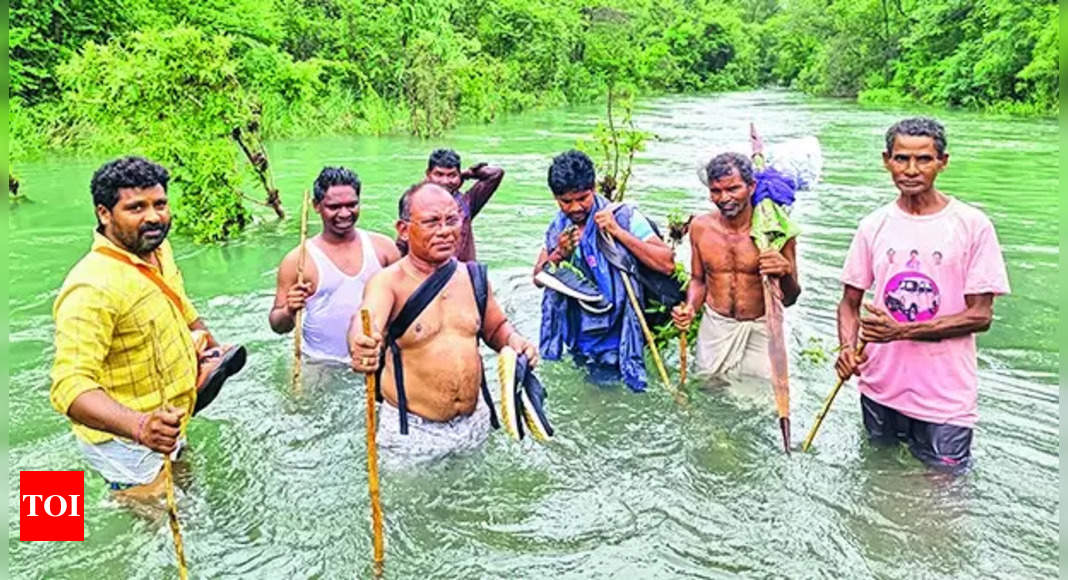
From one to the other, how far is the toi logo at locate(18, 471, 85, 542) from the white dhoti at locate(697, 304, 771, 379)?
356cm

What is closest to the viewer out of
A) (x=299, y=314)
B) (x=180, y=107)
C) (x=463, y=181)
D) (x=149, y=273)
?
(x=149, y=273)

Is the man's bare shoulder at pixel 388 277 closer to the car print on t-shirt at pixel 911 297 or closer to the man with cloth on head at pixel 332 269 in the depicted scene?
the man with cloth on head at pixel 332 269

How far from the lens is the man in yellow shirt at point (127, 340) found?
3.11 meters

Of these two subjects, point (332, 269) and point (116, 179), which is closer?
point (116, 179)

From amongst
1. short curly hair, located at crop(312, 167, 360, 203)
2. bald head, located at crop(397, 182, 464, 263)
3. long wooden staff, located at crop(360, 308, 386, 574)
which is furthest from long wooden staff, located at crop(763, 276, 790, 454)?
short curly hair, located at crop(312, 167, 360, 203)

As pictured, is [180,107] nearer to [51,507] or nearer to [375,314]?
[51,507]

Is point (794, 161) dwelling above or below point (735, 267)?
above

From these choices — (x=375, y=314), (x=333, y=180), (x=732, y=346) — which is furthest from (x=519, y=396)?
(x=333, y=180)

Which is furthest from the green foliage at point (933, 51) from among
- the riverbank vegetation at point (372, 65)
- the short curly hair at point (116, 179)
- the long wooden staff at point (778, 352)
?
the short curly hair at point (116, 179)

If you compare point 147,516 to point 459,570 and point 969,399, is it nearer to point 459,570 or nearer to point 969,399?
point 459,570

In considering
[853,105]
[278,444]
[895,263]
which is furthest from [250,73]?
[853,105]

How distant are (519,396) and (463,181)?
2931 millimetres

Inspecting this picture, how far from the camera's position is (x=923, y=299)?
3.93m

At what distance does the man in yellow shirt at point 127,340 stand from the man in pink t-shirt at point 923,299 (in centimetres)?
297
